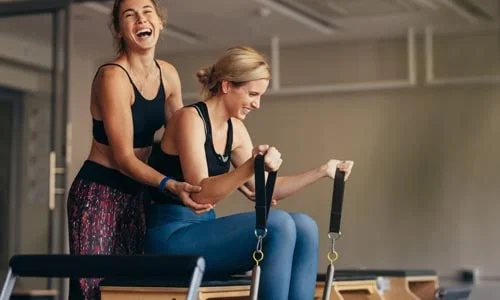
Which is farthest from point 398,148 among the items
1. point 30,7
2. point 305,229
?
point 305,229

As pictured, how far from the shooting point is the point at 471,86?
26.9 ft

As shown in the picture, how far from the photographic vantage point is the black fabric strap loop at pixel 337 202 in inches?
81.9

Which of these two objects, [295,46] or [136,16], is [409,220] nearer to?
[295,46]

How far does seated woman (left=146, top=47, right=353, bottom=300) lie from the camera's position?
6.87 ft

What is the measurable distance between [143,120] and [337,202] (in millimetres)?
626

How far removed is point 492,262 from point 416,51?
185 centimetres

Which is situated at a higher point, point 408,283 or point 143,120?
point 143,120

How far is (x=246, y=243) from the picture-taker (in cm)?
219

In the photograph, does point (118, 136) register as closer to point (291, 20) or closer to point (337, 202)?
point (337, 202)

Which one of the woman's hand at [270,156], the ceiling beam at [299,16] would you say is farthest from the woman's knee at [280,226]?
the ceiling beam at [299,16]

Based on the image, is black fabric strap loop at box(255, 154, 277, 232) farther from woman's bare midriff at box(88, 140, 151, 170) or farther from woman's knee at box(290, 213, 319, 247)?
woman's bare midriff at box(88, 140, 151, 170)

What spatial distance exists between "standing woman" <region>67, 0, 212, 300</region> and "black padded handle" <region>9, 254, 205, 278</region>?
0.50 m

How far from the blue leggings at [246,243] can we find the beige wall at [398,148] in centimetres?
613

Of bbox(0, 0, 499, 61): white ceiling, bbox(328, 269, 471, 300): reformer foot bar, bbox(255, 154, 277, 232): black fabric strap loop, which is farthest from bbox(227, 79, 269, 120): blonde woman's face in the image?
bbox(0, 0, 499, 61): white ceiling
